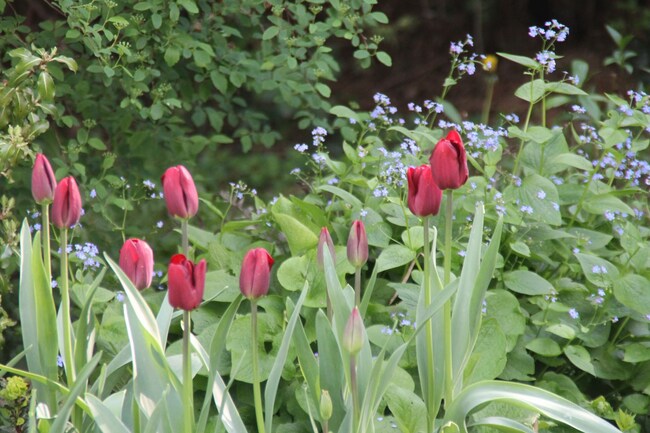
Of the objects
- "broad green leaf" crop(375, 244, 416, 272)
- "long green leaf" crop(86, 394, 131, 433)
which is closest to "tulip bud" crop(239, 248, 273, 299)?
"long green leaf" crop(86, 394, 131, 433)

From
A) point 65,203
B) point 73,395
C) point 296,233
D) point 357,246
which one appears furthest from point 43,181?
point 296,233

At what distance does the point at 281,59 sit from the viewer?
8.96 feet

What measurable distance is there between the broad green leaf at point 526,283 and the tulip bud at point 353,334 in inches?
33.7

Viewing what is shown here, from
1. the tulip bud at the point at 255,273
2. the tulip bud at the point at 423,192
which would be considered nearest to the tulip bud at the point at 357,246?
the tulip bud at the point at 423,192

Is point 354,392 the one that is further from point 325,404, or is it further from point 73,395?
point 73,395

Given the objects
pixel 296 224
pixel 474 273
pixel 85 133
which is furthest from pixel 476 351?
pixel 85 133

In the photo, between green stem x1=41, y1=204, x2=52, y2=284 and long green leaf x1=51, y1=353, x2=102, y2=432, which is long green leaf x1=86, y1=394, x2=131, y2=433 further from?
green stem x1=41, y1=204, x2=52, y2=284

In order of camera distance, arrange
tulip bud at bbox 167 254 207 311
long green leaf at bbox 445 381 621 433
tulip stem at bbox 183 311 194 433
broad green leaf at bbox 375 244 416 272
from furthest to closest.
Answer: broad green leaf at bbox 375 244 416 272
long green leaf at bbox 445 381 621 433
tulip stem at bbox 183 311 194 433
tulip bud at bbox 167 254 207 311

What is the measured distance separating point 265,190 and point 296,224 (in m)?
2.61

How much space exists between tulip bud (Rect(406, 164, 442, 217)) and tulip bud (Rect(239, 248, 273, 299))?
0.27m

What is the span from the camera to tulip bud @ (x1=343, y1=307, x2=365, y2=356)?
4.51 ft

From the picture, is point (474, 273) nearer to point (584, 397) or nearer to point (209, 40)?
point (584, 397)

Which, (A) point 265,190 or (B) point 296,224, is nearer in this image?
(B) point 296,224

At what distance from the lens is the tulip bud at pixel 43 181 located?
1.52 meters
